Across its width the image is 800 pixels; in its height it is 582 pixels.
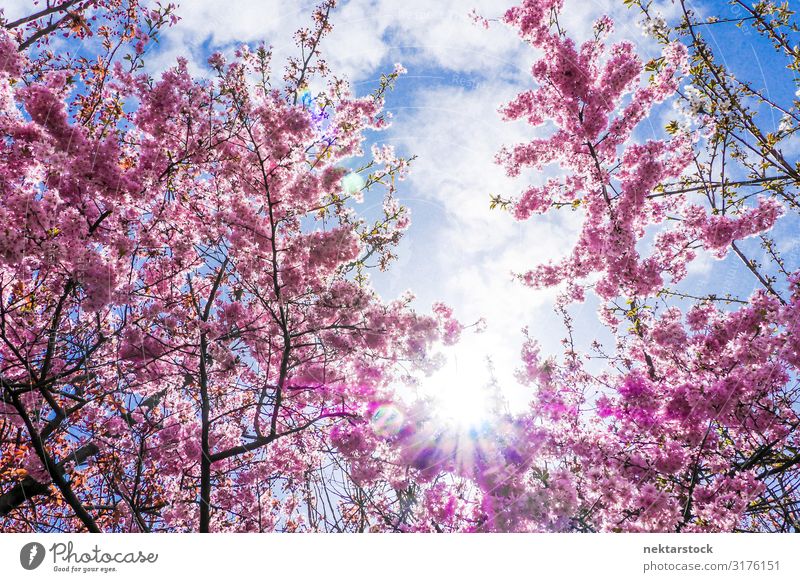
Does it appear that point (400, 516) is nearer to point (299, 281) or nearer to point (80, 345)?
point (299, 281)

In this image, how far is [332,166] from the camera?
16.1ft

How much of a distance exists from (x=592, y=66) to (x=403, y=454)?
5.57 metres
